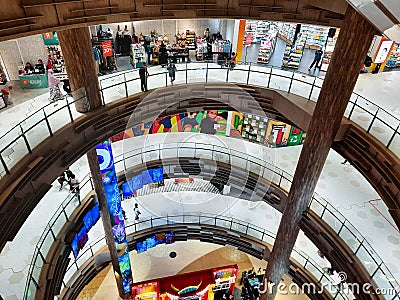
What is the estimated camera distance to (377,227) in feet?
32.5

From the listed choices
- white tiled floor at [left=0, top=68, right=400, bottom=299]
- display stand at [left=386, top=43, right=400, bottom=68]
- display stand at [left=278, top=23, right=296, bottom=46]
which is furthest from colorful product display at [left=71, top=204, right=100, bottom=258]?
display stand at [left=386, top=43, right=400, bottom=68]

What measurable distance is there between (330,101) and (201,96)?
447 cm

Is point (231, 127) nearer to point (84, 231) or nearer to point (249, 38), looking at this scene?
point (249, 38)

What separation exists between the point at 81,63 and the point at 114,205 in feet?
17.5

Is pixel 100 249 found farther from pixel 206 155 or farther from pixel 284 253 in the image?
pixel 284 253

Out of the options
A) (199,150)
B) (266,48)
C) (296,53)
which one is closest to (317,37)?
(296,53)

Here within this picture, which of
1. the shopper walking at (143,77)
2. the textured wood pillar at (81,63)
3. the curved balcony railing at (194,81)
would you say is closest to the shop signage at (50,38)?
the curved balcony railing at (194,81)

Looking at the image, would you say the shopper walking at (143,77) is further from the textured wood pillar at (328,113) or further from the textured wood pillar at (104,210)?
the textured wood pillar at (328,113)

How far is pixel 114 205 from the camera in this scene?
440 inches

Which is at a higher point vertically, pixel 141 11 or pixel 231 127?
pixel 141 11

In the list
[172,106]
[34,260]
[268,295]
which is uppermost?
[172,106]

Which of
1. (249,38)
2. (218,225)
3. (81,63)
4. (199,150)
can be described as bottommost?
(218,225)

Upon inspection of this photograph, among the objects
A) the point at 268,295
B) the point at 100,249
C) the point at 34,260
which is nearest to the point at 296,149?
the point at 268,295

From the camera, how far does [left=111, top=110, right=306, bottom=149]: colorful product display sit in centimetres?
1471
